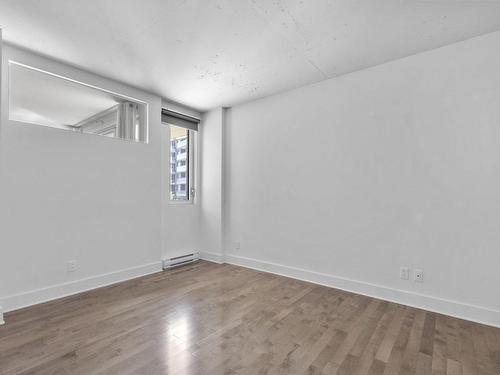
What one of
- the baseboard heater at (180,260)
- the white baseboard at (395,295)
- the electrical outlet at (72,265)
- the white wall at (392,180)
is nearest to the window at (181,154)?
the baseboard heater at (180,260)

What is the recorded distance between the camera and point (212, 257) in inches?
178

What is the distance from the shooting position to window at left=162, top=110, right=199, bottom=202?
14.3ft

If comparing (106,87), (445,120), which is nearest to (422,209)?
(445,120)

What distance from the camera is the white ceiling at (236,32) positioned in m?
2.06

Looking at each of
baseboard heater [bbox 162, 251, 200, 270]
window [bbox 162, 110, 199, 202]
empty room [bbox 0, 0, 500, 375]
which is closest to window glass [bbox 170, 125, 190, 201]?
window [bbox 162, 110, 199, 202]

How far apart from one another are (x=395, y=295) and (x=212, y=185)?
122 inches

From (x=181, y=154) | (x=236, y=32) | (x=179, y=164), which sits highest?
(x=236, y=32)

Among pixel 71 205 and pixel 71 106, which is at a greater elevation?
pixel 71 106

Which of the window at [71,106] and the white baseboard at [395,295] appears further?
the window at [71,106]

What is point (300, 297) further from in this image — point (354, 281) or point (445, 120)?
point (445, 120)

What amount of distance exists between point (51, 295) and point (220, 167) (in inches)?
110

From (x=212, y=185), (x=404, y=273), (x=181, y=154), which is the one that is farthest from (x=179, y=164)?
(x=404, y=273)

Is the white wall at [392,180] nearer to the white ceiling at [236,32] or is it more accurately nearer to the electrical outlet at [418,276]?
the electrical outlet at [418,276]

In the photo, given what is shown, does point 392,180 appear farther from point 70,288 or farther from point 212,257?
point 70,288
